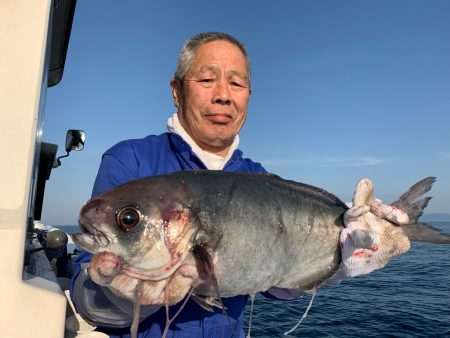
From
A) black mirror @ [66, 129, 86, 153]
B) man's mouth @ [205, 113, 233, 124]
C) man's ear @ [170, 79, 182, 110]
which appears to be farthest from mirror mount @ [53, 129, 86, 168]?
man's mouth @ [205, 113, 233, 124]

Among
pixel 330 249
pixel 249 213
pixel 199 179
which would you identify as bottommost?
pixel 330 249

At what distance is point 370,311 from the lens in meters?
14.3

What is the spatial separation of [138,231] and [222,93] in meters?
1.47

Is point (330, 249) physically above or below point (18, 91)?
below

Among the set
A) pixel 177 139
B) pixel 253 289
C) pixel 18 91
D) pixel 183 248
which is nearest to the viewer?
pixel 183 248

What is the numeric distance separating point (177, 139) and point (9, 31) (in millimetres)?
1480

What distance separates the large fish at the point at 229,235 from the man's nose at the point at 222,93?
0.77 m

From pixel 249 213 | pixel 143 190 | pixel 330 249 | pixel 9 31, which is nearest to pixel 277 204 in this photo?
pixel 249 213

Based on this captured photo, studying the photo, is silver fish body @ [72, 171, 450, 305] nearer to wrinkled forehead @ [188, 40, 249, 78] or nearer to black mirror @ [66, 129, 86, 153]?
wrinkled forehead @ [188, 40, 249, 78]

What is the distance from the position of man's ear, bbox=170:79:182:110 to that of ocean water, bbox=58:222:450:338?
10455 mm

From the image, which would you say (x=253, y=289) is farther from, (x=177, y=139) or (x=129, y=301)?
(x=177, y=139)

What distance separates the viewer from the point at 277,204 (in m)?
2.60

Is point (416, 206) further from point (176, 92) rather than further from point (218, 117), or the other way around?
point (176, 92)

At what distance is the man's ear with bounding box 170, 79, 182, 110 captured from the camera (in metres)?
3.45
